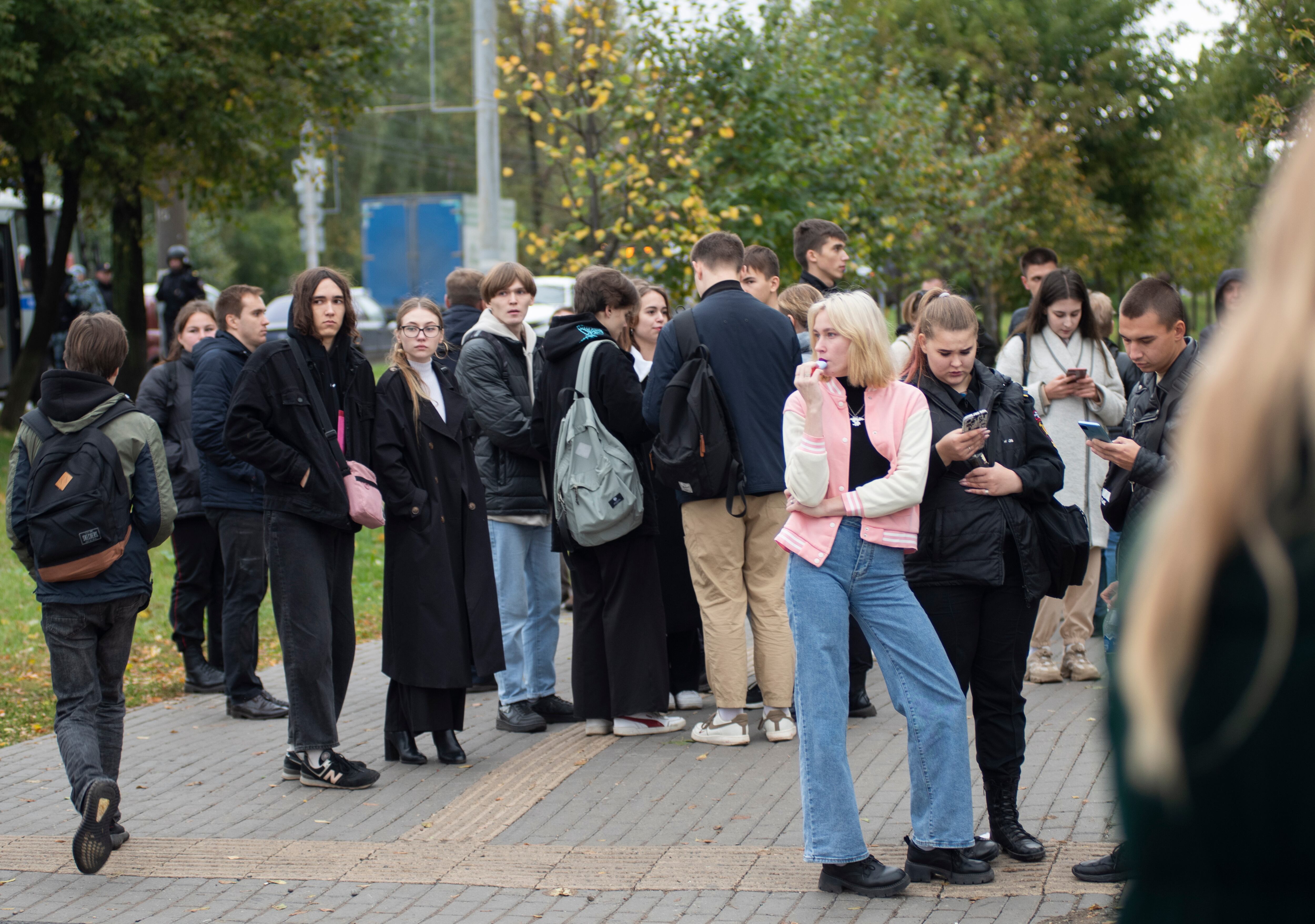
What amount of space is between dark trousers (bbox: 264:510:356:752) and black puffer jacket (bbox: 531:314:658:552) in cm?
121

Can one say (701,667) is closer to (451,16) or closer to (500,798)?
(500,798)

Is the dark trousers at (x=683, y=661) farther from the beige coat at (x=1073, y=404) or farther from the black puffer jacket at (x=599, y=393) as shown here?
the beige coat at (x=1073, y=404)

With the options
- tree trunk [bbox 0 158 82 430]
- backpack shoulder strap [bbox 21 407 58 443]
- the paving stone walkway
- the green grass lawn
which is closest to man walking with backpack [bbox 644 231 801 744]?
the paving stone walkway

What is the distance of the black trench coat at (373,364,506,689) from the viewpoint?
6.40m

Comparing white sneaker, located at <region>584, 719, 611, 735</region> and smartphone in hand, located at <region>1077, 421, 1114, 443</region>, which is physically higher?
smartphone in hand, located at <region>1077, 421, 1114, 443</region>

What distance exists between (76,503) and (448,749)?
7.08 feet

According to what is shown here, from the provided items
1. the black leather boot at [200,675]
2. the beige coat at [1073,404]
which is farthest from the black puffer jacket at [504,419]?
the beige coat at [1073,404]

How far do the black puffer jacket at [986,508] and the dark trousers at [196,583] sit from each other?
459cm

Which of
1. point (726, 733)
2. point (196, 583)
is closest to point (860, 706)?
point (726, 733)

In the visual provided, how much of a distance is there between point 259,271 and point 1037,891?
200 feet

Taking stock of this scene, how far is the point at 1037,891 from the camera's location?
15.1 ft

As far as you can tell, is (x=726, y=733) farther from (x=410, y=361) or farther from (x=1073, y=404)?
(x=1073, y=404)

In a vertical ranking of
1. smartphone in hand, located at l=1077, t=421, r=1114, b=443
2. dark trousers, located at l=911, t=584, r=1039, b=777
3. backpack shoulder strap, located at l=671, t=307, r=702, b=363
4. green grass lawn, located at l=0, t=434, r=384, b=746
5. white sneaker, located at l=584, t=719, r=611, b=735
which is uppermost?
backpack shoulder strap, located at l=671, t=307, r=702, b=363

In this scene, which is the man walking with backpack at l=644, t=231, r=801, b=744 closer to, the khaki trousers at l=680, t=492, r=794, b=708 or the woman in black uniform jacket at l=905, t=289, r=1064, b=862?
the khaki trousers at l=680, t=492, r=794, b=708
